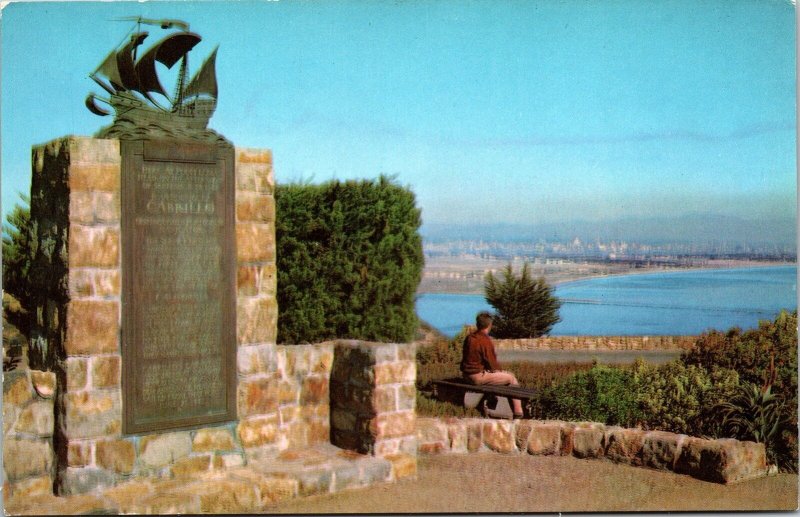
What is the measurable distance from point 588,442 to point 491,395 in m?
1.48

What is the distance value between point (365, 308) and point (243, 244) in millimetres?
2061

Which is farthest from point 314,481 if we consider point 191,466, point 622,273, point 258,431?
point 622,273

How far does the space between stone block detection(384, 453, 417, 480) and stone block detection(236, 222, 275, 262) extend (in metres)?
1.79

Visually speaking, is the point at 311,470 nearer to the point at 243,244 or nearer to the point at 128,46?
the point at 243,244

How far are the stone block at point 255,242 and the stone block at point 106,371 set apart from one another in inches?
45.5

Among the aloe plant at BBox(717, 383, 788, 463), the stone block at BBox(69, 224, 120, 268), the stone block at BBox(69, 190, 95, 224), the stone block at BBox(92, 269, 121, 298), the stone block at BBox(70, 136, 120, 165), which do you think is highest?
the stone block at BBox(70, 136, 120, 165)

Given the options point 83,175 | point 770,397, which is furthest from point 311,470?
point 770,397

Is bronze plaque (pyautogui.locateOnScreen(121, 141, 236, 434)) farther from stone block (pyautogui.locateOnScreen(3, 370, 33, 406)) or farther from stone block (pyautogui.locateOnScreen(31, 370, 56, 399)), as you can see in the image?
stone block (pyautogui.locateOnScreen(3, 370, 33, 406))

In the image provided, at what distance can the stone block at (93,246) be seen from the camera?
19.0 feet

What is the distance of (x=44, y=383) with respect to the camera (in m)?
5.89

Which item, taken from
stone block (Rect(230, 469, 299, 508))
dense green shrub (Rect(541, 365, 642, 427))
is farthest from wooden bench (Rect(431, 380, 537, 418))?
stone block (Rect(230, 469, 299, 508))

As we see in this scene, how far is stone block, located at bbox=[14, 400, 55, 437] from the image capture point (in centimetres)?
588

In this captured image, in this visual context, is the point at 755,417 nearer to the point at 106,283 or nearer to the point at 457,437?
the point at 457,437

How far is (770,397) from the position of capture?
743cm
